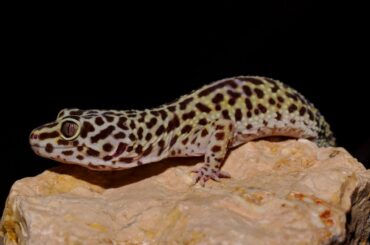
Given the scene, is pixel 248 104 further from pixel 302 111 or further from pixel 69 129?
pixel 69 129

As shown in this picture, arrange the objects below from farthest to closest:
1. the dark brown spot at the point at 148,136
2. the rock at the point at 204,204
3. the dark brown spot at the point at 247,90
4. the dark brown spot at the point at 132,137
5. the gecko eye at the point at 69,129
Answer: the dark brown spot at the point at 247,90 < the dark brown spot at the point at 148,136 < the dark brown spot at the point at 132,137 < the gecko eye at the point at 69,129 < the rock at the point at 204,204

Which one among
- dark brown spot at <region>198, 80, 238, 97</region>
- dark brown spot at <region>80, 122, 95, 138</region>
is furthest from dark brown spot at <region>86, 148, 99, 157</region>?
dark brown spot at <region>198, 80, 238, 97</region>

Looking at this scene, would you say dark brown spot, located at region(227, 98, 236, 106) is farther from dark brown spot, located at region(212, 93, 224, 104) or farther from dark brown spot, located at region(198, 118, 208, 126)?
dark brown spot, located at region(198, 118, 208, 126)

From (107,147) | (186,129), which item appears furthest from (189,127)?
(107,147)

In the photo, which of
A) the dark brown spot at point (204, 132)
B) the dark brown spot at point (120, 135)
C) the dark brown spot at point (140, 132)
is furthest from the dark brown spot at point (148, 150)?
the dark brown spot at point (204, 132)

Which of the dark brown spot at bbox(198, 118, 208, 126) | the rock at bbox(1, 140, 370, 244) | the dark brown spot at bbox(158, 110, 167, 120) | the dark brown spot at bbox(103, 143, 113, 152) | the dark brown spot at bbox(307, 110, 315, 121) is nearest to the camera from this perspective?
the rock at bbox(1, 140, 370, 244)

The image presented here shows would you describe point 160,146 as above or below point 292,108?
below

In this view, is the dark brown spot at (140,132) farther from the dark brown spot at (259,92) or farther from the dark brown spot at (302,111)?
the dark brown spot at (302,111)
